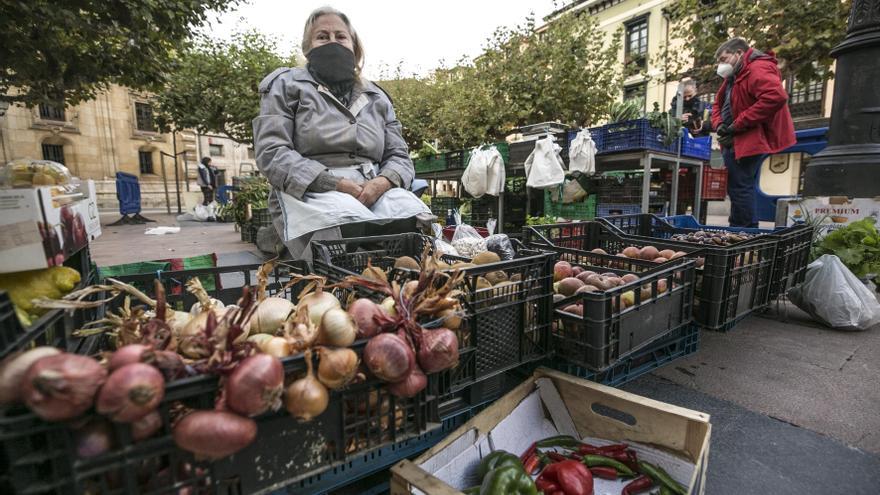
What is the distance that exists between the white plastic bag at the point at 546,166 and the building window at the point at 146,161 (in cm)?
2734

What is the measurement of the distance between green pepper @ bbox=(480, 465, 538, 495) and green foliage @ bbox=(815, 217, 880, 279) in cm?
378

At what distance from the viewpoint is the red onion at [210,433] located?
30.0 inches

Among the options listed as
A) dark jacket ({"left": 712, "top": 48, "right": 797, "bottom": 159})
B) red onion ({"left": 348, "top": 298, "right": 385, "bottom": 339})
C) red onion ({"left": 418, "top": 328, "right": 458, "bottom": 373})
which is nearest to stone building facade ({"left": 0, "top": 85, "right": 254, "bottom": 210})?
dark jacket ({"left": 712, "top": 48, "right": 797, "bottom": 159})

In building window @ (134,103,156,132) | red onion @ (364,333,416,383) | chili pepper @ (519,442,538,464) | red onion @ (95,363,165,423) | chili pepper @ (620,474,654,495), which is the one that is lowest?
chili pepper @ (620,474,654,495)

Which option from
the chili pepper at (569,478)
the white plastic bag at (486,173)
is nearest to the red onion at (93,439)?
the chili pepper at (569,478)

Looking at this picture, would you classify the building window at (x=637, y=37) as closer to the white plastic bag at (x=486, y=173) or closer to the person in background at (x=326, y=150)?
the white plastic bag at (x=486, y=173)

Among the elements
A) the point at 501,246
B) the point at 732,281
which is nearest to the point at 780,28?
the point at 732,281

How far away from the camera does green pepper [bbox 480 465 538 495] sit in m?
1.26

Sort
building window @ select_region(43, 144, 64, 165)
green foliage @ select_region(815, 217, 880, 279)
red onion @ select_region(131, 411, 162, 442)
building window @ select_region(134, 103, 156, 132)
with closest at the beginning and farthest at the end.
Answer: red onion @ select_region(131, 411, 162, 442)
green foliage @ select_region(815, 217, 880, 279)
building window @ select_region(43, 144, 64, 165)
building window @ select_region(134, 103, 156, 132)

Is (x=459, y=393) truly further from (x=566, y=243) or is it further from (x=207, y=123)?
(x=207, y=123)

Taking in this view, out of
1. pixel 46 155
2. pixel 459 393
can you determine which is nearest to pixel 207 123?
pixel 459 393

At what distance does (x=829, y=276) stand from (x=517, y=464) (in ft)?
9.87

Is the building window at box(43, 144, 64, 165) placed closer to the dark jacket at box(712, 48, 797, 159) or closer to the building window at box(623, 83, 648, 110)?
the building window at box(623, 83, 648, 110)

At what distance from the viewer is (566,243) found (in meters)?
3.01
